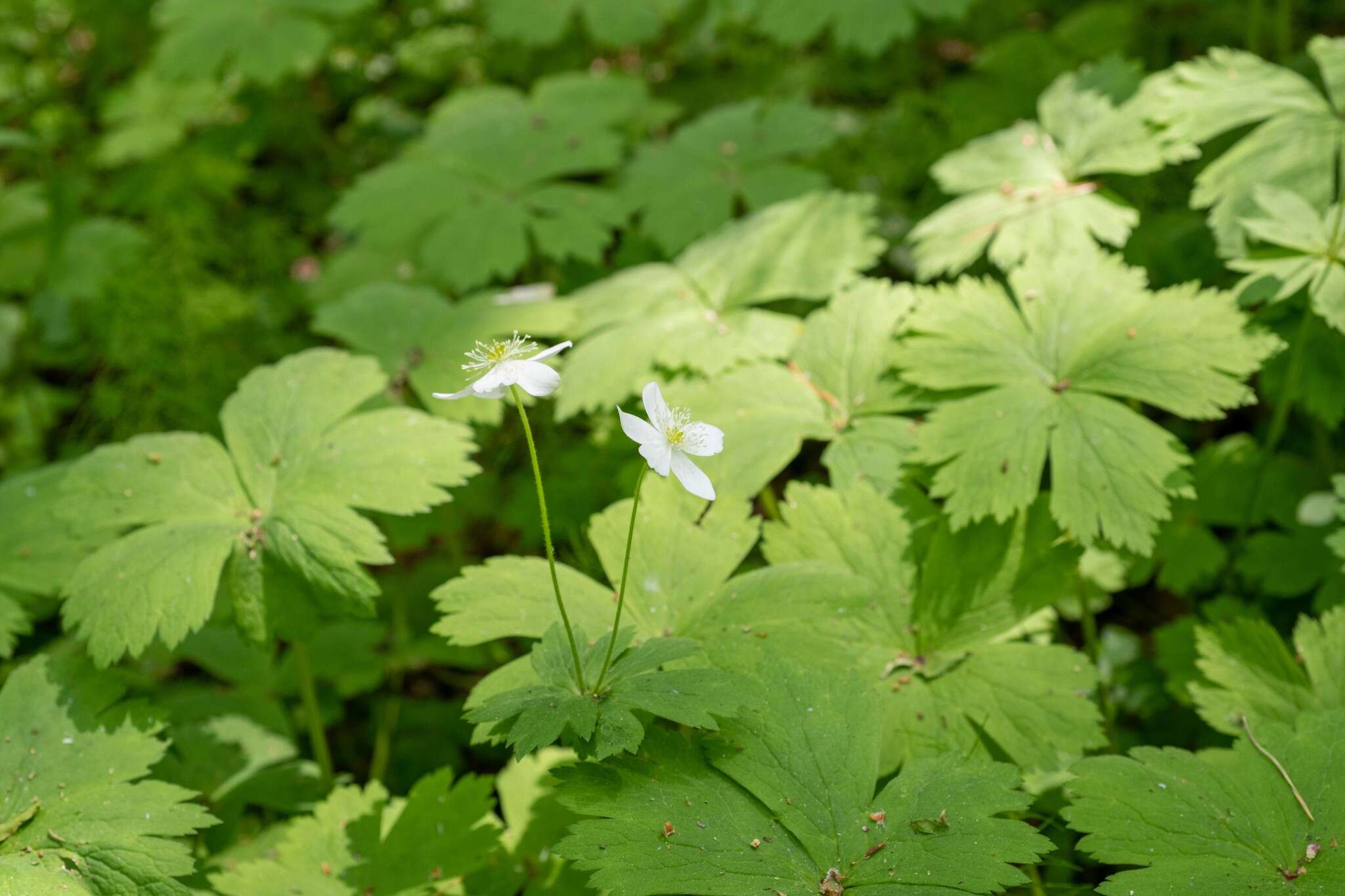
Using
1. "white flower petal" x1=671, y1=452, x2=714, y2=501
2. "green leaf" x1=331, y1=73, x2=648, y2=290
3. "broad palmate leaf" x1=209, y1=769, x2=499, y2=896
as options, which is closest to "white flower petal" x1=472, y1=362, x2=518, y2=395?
"white flower petal" x1=671, y1=452, x2=714, y2=501

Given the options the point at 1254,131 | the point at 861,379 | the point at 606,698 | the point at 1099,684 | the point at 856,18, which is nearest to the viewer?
the point at 606,698

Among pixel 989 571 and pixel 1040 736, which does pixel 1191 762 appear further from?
pixel 989 571

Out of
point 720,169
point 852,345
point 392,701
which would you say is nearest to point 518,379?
point 852,345

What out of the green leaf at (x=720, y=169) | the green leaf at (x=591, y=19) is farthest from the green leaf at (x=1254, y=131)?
the green leaf at (x=591, y=19)

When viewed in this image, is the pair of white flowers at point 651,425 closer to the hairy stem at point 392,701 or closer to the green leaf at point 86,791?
the green leaf at point 86,791

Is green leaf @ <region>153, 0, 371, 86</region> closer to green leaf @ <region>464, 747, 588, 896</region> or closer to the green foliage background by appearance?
the green foliage background

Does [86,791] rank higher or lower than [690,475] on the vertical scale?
lower

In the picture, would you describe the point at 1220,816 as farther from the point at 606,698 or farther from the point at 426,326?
the point at 426,326
